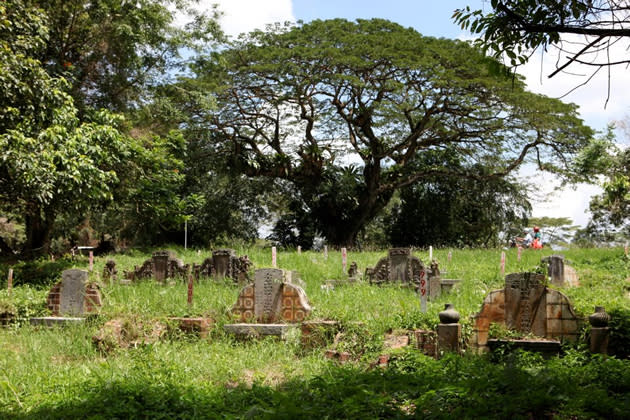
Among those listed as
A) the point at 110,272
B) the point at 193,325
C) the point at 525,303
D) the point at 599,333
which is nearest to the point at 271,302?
the point at 193,325

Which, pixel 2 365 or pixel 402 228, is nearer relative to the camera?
pixel 2 365

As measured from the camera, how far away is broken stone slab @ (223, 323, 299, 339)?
9266mm

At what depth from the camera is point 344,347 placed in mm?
8477

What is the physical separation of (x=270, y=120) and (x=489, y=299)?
18238mm

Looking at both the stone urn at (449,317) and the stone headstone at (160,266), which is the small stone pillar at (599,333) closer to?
the stone urn at (449,317)

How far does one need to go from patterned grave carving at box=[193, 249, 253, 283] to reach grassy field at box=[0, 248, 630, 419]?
1.99 metres

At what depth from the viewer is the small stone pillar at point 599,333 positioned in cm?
756

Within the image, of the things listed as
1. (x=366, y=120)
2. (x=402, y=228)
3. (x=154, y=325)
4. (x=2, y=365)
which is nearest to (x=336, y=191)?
(x=366, y=120)

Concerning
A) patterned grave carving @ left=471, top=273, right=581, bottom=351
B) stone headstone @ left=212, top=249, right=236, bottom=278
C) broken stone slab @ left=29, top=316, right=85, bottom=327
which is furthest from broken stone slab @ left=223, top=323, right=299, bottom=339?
stone headstone @ left=212, top=249, right=236, bottom=278

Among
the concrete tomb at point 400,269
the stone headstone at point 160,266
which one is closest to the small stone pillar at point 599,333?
the concrete tomb at point 400,269

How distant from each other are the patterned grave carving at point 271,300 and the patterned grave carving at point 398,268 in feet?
13.4

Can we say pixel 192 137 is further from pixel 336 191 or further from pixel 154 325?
pixel 154 325

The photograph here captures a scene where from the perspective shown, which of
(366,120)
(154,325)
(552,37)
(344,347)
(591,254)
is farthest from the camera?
(366,120)

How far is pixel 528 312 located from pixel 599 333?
3.37 feet
